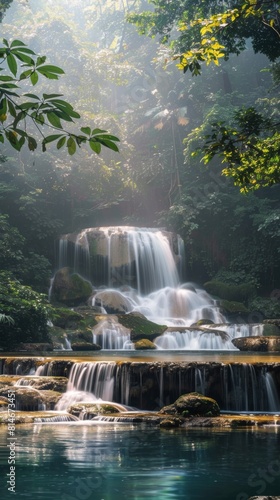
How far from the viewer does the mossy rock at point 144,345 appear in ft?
67.8

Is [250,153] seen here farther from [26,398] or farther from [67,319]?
[67,319]

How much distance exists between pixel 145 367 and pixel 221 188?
1985cm

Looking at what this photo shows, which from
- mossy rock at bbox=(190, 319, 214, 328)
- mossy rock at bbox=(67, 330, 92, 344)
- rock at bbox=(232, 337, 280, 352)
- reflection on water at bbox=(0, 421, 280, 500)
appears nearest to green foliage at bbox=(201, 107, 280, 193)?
reflection on water at bbox=(0, 421, 280, 500)

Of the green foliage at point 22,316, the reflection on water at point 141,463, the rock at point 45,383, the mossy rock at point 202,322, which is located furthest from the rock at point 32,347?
the reflection on water at point 141,463

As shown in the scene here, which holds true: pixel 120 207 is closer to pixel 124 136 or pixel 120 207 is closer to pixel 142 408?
pixel 124 136

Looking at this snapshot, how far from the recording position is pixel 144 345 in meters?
20.7

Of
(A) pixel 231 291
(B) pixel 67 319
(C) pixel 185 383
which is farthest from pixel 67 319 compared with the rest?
(C) pixel 185 383

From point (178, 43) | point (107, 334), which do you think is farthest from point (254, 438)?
point (178, 43)

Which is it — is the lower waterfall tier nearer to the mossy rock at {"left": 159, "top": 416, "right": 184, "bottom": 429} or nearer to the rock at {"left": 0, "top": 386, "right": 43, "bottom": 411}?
the rock at {"left": 0, "top": 386, "right": 43, "bottom": 411}

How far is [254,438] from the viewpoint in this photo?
31.3ft

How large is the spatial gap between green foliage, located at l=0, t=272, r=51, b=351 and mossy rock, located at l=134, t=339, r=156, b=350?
2928mm

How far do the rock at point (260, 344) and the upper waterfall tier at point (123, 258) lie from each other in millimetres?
9055

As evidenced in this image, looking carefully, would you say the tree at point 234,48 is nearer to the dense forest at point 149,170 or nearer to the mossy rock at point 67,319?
the dense forest at point 149,170

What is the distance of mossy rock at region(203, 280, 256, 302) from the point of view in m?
28.1
